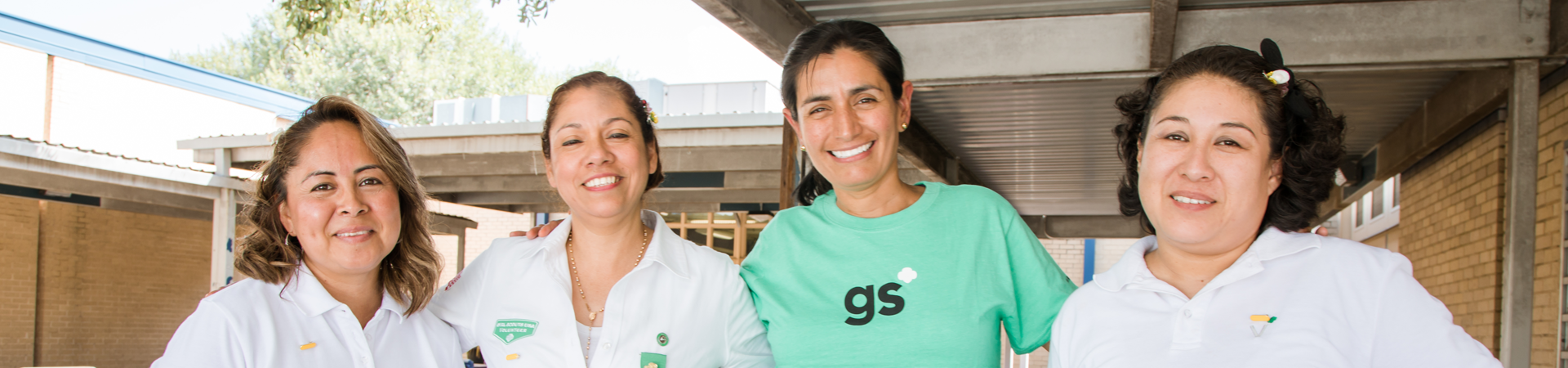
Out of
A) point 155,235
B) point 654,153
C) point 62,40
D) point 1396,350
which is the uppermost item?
point 62,40

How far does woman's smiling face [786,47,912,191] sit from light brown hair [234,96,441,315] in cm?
104

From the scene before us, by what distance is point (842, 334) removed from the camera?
205cm

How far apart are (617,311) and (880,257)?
2.05 feet

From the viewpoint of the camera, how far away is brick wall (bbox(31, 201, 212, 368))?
12.8 metres

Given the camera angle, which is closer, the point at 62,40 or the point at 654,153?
the point at 654,153

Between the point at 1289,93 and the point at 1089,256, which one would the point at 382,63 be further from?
the point at 1289,93

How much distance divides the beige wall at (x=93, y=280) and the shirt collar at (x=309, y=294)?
1344cm

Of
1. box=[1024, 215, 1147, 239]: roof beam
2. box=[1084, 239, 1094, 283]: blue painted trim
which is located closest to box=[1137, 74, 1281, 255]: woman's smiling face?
box=[1024, 215, 1147, 239]: roof beam

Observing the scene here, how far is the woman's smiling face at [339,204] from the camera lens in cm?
212

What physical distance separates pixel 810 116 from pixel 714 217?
14.9 metres

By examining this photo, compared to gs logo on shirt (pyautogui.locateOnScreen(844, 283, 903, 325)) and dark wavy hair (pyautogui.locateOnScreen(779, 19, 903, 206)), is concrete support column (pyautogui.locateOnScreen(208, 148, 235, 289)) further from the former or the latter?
gs logo on shirt (pyautogui.locateOnScreen(844, 283, 903, 325))

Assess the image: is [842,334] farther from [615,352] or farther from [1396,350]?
[1396,350]

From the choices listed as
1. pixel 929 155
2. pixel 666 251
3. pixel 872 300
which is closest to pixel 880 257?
pixel 872 300

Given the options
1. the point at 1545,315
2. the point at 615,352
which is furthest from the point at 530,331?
the point at 1545,315
